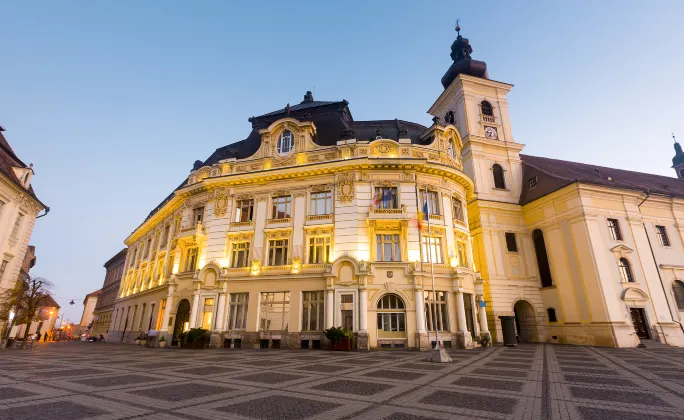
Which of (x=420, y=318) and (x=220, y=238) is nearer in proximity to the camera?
(x=420, y=318)

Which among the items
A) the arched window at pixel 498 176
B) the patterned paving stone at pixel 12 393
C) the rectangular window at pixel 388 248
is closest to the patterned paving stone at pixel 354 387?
the patterned paving stone at pixel 12 393

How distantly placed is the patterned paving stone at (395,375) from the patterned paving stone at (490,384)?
1.37m

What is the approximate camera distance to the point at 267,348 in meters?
23.1

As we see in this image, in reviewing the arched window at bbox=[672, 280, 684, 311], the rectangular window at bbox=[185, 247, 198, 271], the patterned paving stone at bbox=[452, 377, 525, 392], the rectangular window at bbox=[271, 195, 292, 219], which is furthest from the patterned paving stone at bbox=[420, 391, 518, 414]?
the arched window at bbox=[672, 280, 684, 311]

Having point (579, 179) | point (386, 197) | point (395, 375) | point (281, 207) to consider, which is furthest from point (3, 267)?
point (579, 179)

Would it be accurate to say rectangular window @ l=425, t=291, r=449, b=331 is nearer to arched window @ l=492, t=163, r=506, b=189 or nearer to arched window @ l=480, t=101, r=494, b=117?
arched window @ l=492, t=163, r=506, b=189

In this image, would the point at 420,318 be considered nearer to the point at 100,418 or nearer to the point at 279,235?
the point at 279,235

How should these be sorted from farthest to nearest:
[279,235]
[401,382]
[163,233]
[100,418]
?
[163,233]
[279,235]
[401,382]
[100,418]

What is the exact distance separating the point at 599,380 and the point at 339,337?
13910mm

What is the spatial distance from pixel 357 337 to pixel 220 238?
13.6 m

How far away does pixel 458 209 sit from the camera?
2778 centimetres

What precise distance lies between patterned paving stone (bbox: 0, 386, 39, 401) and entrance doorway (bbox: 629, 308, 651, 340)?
36039 mm

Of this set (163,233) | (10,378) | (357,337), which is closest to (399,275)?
(357,337)

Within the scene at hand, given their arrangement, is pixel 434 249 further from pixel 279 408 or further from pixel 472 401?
pixel 279 408
